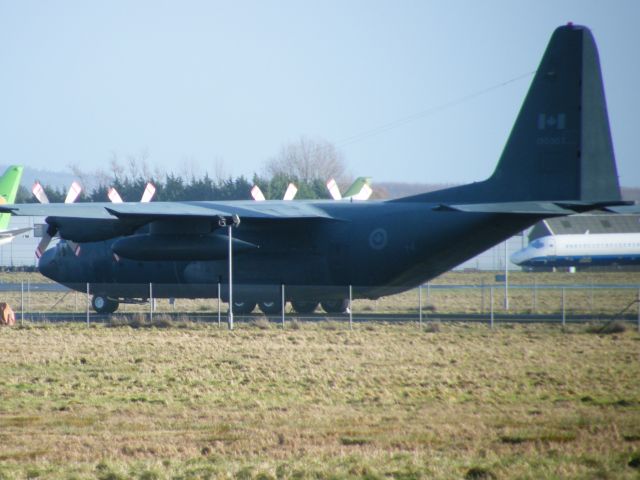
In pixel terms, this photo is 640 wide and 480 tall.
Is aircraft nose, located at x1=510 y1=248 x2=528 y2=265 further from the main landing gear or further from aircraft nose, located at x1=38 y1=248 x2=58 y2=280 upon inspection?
aircraft nose, located at x1=38 y1=248 x2=58 y2=280

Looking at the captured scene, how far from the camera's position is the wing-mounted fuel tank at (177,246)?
36000mm

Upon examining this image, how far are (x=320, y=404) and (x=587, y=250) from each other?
6776 centimetres

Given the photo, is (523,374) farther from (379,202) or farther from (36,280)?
(36,280)

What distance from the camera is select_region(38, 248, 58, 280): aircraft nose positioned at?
4238 centimetres

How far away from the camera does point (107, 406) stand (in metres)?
18.7

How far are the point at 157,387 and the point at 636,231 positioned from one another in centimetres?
7696

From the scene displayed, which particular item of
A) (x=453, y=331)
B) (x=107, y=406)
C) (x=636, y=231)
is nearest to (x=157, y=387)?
(x=107, y=406)

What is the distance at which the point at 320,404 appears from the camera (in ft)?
62.1

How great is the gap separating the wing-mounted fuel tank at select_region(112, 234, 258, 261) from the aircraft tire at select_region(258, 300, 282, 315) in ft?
12.1

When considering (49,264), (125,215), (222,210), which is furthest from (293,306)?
(49,264)

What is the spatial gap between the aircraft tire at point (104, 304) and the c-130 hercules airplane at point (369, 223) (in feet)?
4.92

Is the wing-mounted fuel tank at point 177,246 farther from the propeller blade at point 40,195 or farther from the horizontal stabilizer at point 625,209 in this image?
the horizontal stabilizer at point 625,209

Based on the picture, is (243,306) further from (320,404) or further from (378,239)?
(320,404)

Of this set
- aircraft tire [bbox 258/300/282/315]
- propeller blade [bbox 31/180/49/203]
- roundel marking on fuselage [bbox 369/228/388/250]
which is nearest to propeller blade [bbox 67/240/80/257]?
propeller blade [bbox 31/180/49/203]
